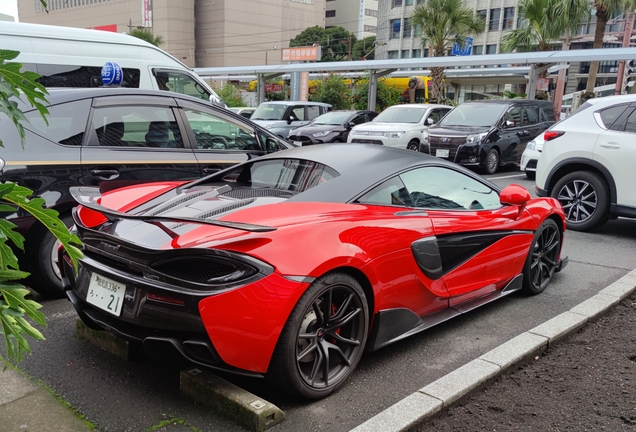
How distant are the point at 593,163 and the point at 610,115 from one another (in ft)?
2.10

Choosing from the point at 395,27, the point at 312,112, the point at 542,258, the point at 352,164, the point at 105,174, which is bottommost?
the point at 542,258

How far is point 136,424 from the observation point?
2.77 meters

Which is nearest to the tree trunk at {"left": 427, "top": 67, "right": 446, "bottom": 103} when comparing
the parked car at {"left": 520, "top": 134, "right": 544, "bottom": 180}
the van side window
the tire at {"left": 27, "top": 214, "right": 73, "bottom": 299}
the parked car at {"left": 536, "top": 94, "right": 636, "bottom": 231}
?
the parked car at {"left": 520, "top": 134, "right": 544, "bottom": 180}

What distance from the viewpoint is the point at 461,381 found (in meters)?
3.19

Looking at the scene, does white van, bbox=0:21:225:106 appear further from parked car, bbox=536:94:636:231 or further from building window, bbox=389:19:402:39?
building window, bbox=389:19:402:39

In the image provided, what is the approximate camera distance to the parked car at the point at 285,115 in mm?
18031

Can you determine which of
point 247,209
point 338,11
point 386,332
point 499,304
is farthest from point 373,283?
point 338,11

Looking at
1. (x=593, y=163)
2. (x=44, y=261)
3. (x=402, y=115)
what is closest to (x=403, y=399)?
(x=44, y=261)

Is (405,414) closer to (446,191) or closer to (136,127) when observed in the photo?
(446,191)

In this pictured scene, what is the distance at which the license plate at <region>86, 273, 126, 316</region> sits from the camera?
2.86m

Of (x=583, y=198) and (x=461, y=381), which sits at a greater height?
(x=583, y=198)

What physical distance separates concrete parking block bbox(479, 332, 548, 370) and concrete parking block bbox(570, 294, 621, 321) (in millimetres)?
725

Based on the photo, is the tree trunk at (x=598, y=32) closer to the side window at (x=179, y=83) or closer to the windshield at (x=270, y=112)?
the windshield at (x=270, y=112)

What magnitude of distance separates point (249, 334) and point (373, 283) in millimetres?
815
